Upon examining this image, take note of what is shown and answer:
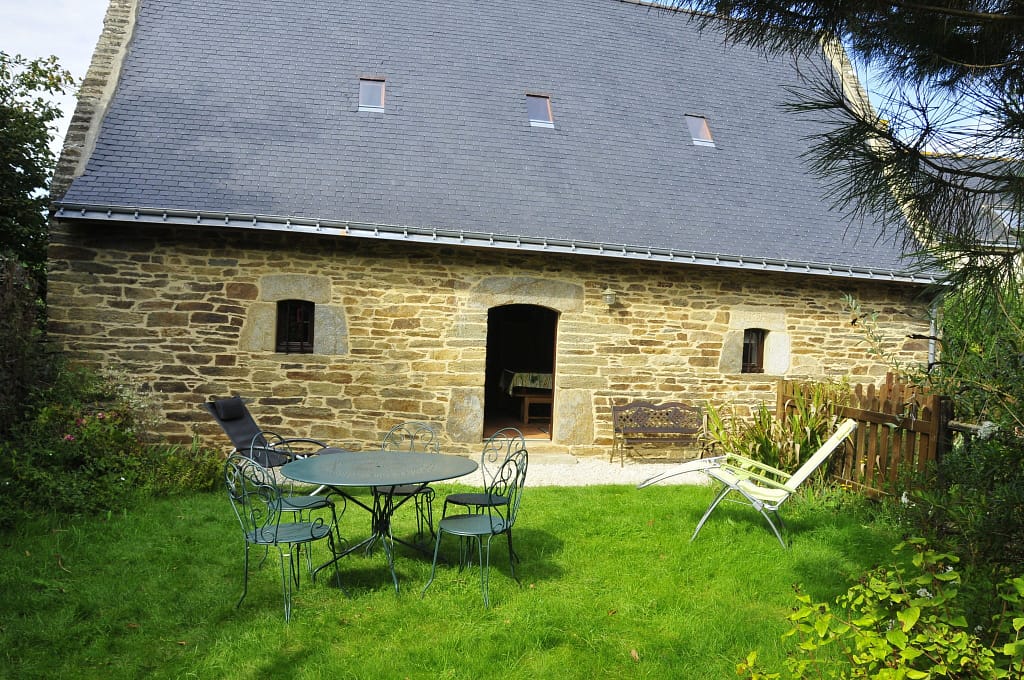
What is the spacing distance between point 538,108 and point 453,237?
3243 mm

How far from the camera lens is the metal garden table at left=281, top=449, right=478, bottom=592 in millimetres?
4098

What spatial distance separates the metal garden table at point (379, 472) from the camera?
4.10 meters

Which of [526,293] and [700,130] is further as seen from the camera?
[700,130]

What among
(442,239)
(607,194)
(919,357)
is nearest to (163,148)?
(442,239)

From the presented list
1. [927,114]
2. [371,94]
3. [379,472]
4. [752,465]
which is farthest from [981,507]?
[371,94]

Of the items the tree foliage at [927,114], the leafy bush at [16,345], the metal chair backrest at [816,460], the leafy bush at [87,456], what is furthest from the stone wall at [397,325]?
the tree foliage at [927,114]

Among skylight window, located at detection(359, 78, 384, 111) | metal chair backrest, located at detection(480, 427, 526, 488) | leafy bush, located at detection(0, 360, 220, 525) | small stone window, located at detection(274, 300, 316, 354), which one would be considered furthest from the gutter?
skylight window, located at detection(359, 78, 384, 111)

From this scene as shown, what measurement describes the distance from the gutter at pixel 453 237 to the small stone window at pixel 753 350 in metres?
0.99

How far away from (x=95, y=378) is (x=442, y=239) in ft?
12.9

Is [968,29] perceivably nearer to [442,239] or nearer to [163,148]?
[442,239]

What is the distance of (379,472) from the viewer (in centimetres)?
436

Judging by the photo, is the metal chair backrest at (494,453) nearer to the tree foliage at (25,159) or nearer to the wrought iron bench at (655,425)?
the wrought iron bench at (655,425)

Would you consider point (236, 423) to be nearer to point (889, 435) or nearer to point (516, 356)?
point (889, 435)

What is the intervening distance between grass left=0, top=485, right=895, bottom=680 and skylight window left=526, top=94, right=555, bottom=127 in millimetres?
5965
